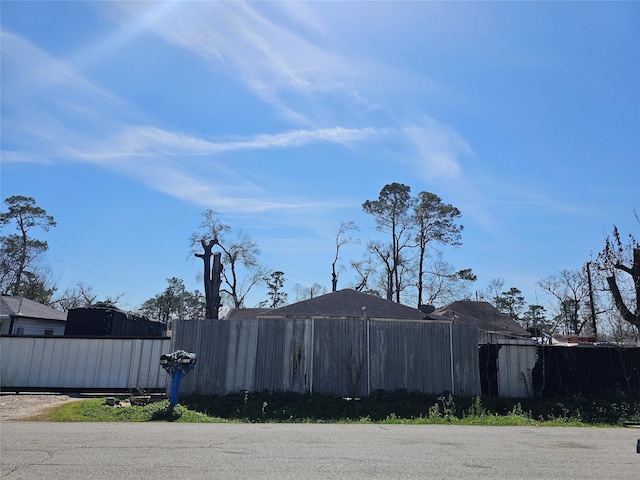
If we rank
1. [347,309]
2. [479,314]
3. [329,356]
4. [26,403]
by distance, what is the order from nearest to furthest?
[26,403]
[329,356]
[347,309]
[479,314]

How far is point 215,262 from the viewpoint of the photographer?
28.0m

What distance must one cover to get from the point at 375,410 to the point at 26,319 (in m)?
21.3

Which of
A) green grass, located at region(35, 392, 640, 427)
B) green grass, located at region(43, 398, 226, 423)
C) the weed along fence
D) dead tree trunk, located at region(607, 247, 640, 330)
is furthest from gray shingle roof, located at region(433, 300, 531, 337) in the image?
green grass, located at region(43, 398, 226, 423)

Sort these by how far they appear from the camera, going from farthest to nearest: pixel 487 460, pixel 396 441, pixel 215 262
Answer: pixel 215 262 < pixel 396 441 < pixel 487 460

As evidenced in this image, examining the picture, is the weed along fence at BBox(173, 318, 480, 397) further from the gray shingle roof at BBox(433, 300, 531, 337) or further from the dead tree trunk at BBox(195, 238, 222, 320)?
the gray shingle roof at BBox(433, 300, 531, 337)

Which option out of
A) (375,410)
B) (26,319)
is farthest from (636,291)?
(26,319)

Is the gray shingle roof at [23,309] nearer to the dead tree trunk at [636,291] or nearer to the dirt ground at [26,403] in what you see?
the dirt ground at [26,403]

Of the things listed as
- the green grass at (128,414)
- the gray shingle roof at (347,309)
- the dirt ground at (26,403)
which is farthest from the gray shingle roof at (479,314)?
the dirt ground at (26,403)

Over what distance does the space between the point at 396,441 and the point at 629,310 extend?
13.0 m

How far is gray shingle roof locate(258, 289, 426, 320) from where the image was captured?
928 inches

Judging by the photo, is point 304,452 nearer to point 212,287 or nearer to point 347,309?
point 347,309

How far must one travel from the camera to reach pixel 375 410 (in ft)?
39.8

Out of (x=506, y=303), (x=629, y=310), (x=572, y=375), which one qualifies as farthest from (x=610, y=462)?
(x=506, y=303)

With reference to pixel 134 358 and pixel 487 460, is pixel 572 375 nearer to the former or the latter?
pixel 487 460
